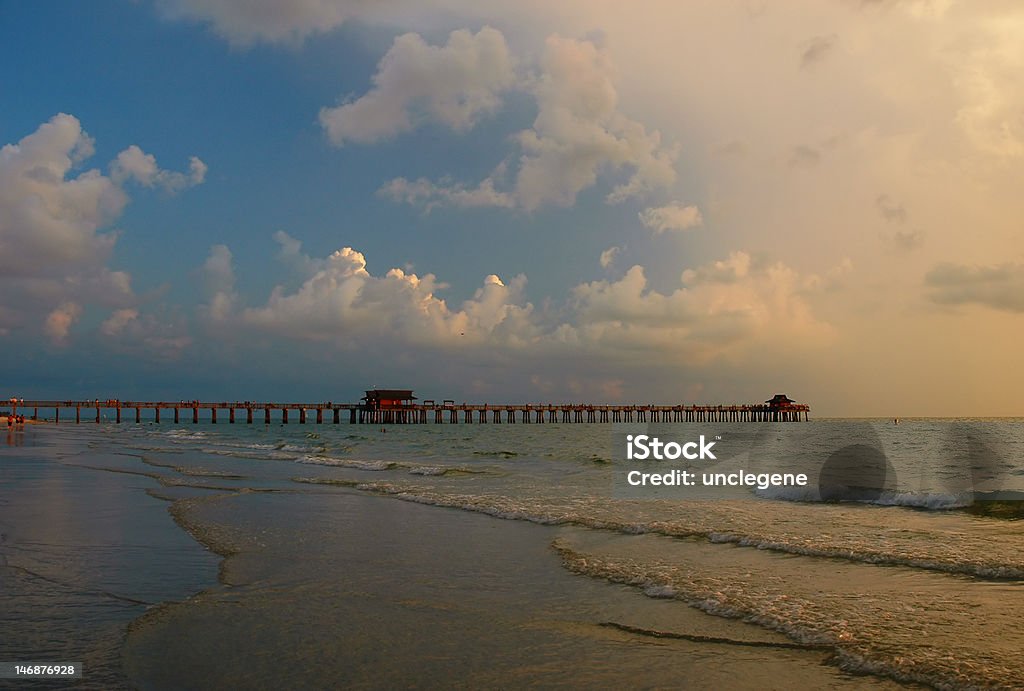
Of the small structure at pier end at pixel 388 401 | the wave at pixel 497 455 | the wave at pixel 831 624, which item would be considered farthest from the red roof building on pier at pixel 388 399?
the wave at pixel 831 624

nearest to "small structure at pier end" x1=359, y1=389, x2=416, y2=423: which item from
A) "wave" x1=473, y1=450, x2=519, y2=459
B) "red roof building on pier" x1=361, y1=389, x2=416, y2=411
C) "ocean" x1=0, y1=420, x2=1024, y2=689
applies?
"red roof building on pier" x1=361, y1=389, x2=416, y2=411

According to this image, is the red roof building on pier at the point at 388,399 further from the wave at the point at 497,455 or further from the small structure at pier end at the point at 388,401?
the wave at the point at 497,455

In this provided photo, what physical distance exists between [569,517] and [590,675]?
7.81 m

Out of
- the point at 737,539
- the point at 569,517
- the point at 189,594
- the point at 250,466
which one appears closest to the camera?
the point at 189,594

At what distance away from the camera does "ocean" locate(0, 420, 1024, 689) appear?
5.37 metres

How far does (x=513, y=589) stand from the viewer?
7777 millimetres

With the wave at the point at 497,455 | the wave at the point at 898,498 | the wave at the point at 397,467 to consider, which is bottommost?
the wave at the point at 497,455

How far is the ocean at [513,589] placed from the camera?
537 centimetres

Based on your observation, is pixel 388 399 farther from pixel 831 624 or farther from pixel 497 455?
pixel 831 624

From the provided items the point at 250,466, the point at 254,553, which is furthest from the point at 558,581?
the point at 250,466

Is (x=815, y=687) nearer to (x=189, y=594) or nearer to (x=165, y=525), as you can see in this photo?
(x=189, y=594)

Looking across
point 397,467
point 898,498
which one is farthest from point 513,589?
point 397,467

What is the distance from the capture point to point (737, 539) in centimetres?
1065

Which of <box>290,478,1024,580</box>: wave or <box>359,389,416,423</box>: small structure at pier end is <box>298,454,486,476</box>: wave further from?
<box>359,389,416,423</box>: small structure at pier end
